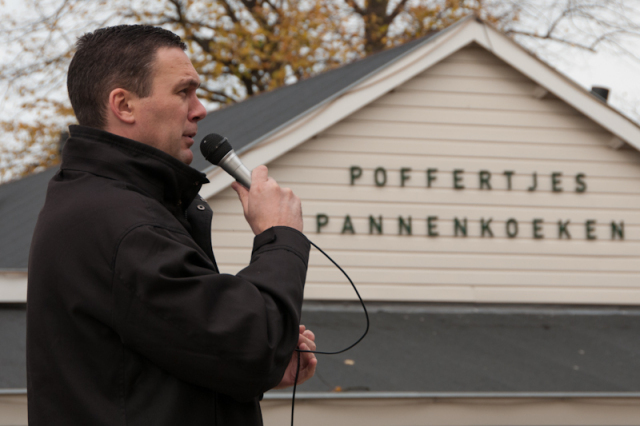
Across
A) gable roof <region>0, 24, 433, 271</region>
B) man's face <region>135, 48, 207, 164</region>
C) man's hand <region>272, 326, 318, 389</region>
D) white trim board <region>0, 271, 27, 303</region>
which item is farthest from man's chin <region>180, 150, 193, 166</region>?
white trim board <region>0, 271, 27, 303</region>

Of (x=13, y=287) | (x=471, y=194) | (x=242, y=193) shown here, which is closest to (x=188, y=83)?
(x=242, y=193)

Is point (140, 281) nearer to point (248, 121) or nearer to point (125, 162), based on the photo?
point (125, 162)

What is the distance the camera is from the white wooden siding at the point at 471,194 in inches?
276

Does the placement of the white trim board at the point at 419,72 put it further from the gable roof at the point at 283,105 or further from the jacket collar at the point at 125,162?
the jacket collar at the point at 125,162

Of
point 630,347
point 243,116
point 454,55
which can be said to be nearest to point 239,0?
point 243,116

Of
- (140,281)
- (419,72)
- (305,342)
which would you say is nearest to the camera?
(140,281)

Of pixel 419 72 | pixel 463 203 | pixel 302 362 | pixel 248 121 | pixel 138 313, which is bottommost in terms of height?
pixel 302 362

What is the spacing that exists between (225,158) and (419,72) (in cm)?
547

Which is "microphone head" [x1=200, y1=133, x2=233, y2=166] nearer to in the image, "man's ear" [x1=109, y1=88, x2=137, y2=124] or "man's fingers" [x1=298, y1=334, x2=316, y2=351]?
Answer: "man's ear" [x1=109, y1=88, x2=137, y2=124]

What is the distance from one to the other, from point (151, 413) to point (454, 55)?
258 inches

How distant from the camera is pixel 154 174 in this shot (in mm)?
1566

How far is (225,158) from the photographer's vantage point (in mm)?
1984

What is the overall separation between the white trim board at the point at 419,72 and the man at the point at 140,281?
467 cm

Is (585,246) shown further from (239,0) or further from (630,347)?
(239,0)
